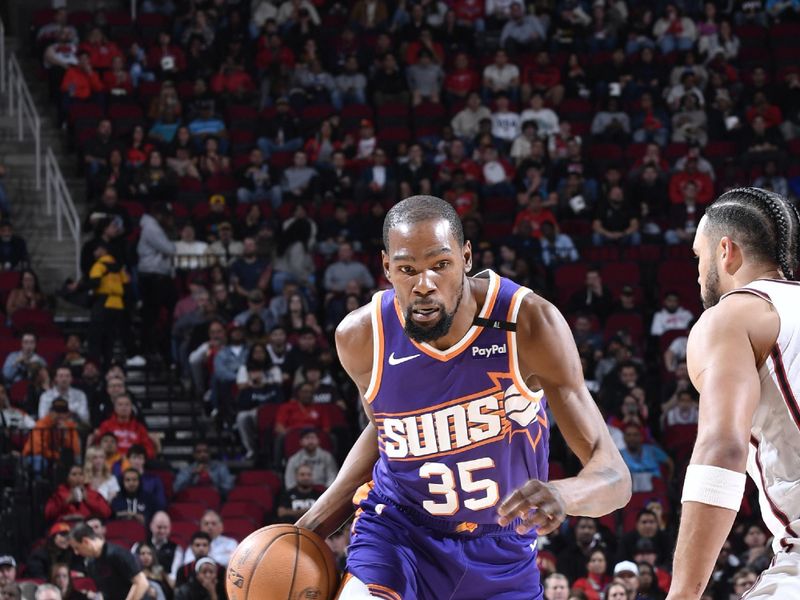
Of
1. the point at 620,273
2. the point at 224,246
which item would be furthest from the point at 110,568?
the point at 620,273

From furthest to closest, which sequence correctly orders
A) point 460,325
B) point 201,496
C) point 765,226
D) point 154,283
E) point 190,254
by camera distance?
point 190,254 → point 154,283 → point 201,496 → point 460,325 → point 765,226

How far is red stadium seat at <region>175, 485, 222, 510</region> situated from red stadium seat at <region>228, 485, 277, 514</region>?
131mm

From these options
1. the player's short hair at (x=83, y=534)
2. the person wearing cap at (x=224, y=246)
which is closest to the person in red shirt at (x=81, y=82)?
the person wearing cap at (x=224, y=246)

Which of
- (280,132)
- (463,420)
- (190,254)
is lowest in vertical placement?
(463,420)

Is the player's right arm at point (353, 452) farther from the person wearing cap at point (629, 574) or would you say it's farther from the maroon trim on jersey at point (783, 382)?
the person wearing cap at point (629, 574)

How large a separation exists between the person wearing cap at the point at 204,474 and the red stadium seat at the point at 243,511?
452 mm

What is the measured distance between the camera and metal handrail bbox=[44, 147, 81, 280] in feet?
49.9

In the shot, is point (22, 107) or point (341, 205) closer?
point (341, 205)

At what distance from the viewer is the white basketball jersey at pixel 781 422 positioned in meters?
3.25

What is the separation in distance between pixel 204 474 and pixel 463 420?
774 cm

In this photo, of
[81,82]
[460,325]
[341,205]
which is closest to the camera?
[460,325]

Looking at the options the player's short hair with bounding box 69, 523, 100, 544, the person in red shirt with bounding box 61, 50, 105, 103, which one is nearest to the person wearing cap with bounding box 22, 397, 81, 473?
the player's short hair with bounding box 69, 523, 100, 544

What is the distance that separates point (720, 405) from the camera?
3.13m

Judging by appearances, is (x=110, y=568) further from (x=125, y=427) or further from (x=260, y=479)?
(x=125, y=427)
